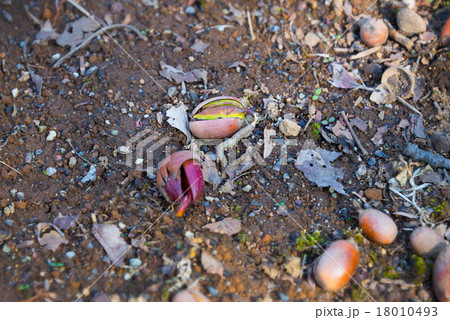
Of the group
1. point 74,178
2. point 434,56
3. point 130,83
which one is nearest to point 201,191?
point 74,178

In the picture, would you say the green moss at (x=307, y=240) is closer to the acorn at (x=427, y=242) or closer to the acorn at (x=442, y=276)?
the acorn at (x=427, y=242)

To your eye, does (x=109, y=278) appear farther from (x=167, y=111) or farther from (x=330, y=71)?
(x=330, y=71)

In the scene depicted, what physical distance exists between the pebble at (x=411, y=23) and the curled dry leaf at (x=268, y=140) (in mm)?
1795

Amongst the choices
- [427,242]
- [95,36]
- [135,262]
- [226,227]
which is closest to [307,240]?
[226,227]

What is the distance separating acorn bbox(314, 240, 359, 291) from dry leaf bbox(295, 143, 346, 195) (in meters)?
0.58

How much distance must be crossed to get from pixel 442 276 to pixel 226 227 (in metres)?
1.43

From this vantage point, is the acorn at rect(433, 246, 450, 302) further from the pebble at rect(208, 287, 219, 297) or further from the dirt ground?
the pebble at rect(208, 287, 219, 297)

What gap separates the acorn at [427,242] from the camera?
2832mm

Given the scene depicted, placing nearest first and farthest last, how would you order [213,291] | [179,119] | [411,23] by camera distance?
[213,291], [179,119], [411,23]

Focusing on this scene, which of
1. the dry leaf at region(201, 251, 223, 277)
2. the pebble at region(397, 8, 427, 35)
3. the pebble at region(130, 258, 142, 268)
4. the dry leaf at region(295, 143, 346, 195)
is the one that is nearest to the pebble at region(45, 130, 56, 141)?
the pebble at region(130, 258, 142, 268)

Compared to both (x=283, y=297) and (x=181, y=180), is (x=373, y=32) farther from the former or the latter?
(x=283, y=297)

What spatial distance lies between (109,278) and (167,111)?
4.83 ft

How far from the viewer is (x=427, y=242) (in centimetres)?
285

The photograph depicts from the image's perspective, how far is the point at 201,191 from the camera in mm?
3037
